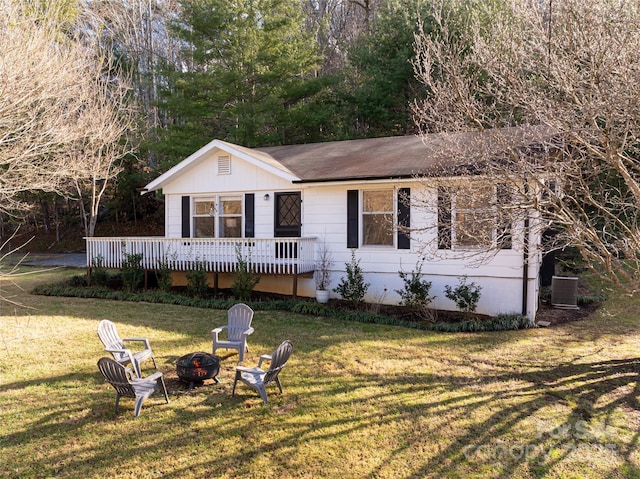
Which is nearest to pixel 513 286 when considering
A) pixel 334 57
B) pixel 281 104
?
pixel 281 104

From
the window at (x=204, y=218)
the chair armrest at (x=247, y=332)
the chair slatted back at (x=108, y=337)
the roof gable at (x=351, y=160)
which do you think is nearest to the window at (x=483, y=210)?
the roof gable at (x=351, y=160)

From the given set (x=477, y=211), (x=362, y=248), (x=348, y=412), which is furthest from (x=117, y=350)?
(x=362, y=248)

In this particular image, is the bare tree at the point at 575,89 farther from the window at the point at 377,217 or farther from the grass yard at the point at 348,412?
the window at the point at 377,217

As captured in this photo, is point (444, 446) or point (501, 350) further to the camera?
point (501, 350)

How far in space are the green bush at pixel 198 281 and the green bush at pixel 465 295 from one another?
6291mm

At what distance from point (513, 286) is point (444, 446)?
6.22m

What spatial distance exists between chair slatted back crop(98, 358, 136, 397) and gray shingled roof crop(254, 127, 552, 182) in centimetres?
505

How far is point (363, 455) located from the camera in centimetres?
418

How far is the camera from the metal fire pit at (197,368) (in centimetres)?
560

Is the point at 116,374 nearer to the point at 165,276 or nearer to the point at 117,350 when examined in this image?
the point at 117,350

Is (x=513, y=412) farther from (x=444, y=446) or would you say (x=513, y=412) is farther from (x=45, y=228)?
(x=45, y=228)

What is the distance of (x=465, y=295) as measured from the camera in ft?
32.0

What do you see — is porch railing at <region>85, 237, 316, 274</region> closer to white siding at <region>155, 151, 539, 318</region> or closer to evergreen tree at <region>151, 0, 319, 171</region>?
white siding at <region>155, 151, 539, 318</region>

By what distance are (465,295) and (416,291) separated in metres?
1.05
